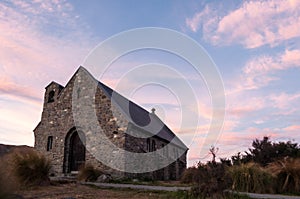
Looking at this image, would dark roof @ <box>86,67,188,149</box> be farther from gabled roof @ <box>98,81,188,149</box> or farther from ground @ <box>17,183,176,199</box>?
ground @ <box>17,183,176,199</box>

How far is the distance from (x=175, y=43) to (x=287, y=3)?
6024mm

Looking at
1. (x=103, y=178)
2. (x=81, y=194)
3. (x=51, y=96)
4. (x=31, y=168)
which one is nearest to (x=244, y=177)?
(x=81, y=194)

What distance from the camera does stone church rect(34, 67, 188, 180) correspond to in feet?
57.4

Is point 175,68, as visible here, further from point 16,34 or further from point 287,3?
point 16,34

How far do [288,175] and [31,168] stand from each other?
9.90 meters

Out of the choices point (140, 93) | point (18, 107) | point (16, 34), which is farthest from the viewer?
point (140, 93)

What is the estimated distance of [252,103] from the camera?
1588cm

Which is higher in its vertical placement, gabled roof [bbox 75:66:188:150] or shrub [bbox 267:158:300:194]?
gabled roof [bbox 75:66:188:150]

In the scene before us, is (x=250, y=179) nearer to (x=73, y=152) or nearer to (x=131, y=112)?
(x=131, y=112)

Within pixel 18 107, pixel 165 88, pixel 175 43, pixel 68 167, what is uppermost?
pixel 175 43

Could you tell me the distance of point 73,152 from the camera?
762 inches

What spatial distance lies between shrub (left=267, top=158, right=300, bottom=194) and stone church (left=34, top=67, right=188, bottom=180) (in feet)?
28.4

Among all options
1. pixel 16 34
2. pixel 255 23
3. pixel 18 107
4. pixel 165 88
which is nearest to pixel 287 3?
pixel 255 23

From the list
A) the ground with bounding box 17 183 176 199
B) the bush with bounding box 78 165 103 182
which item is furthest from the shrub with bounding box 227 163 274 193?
the bush with bounding box 78 165 103 182
